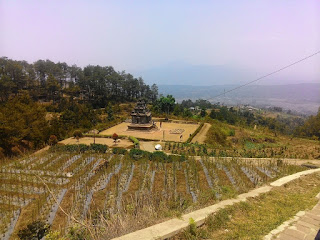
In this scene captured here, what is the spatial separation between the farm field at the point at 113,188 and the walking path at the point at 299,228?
1620 millimetres

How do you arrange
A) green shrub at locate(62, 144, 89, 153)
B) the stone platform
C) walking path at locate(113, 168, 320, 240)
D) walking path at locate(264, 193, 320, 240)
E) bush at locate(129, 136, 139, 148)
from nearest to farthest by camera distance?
walking path at locate(113, 168, 320, 240) < walking path at locate(264, 193, 320, 240) < green shrub at locate(62, 144, 89, 153) < bush at locate(129, 136, 139, 148) < the stone platform

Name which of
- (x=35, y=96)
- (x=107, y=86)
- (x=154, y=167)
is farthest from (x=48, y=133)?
(x=107, y=86)

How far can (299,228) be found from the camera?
474 centimetres

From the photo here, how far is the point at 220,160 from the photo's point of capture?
530 inches

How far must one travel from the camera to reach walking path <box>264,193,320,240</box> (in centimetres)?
443

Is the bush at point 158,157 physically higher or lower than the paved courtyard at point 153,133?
higher

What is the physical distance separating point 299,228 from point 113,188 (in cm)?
694

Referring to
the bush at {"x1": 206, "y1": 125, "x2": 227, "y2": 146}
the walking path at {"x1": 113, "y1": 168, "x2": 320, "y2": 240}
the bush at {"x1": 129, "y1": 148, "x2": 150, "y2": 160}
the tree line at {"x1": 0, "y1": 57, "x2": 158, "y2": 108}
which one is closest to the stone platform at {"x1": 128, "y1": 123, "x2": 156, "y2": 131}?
the bush at {"x1": 206, "y1": 125, "x2": 227, "y2": 146}

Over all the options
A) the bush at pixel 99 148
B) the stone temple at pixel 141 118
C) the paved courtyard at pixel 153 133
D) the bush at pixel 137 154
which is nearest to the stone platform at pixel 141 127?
the stone temple at pixel 141 118

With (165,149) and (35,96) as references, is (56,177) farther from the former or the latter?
(35,96)

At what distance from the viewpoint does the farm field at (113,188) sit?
5535mm

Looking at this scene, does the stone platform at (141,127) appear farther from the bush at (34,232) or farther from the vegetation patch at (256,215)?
the bush at (34,232)

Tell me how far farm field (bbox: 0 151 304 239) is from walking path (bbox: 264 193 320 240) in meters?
1.62

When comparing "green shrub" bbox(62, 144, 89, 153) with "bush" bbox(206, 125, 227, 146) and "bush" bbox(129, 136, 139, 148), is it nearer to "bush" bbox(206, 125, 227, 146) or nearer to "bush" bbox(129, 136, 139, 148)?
"bush" bbox(129, 136, 139, 148)
